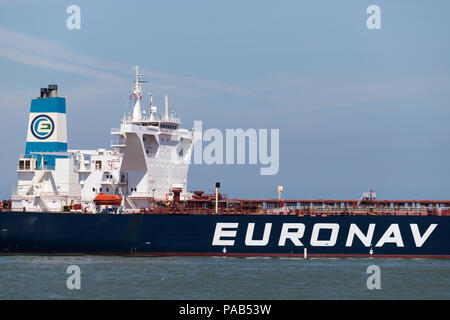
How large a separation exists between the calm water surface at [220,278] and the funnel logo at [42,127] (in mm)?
8812

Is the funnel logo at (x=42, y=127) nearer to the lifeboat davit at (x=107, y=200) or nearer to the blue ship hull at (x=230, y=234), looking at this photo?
the blue ship hull at (x=230, y=234)

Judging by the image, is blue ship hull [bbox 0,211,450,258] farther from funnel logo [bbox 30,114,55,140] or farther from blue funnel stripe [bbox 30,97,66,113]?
blue funnel stripe [bbox 30,97,66,113]

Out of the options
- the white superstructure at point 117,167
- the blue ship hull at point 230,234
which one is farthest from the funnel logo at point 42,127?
the blue ship hull at point 230,234

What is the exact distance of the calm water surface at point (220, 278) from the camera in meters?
27.6

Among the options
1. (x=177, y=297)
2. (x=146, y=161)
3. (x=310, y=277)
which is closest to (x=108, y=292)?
(x=177, y=297)

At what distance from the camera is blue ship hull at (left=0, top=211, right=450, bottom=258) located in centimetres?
3775

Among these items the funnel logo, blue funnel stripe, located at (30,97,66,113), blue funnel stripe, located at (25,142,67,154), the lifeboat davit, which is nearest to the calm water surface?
the lifeboat davit

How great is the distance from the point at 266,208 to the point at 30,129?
586 inches

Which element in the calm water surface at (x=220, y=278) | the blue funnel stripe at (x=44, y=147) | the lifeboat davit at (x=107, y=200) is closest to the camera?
the calm water surface at (x=220, y=278)

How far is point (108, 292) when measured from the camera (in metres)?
27.9

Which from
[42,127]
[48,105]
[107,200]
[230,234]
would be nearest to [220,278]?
[230,234]

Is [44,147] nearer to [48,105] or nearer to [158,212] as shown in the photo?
[48,105]

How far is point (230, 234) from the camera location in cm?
3869

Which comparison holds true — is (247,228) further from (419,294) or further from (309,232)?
(419,294)
